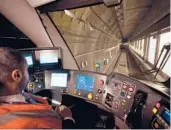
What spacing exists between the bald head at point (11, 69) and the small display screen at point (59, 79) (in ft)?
5.24

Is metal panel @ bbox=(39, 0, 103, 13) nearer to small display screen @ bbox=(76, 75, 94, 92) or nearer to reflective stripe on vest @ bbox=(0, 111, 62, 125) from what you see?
small display screen @ bbox=(76, 75, 94, 92)

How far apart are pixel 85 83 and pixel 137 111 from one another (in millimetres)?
971

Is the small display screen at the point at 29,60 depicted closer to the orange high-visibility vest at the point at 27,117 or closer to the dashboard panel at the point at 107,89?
the dashboard panel at the point at 107,89

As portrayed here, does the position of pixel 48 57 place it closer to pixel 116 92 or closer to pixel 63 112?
pixel 116 92

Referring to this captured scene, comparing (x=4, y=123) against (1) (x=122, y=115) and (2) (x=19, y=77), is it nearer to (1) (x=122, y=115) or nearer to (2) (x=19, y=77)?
(2) (x=19, y=77)

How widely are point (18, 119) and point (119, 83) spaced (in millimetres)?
1401

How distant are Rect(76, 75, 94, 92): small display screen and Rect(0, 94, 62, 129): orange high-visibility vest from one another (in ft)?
4.60

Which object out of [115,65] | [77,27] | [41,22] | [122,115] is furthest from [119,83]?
[115,65]

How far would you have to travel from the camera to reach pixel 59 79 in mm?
3156

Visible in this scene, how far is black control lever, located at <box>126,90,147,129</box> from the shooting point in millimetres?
2038

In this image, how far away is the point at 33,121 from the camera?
4.22 ft

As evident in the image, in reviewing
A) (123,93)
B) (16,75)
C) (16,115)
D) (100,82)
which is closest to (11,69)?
(16,75)

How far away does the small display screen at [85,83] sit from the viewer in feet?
9.25

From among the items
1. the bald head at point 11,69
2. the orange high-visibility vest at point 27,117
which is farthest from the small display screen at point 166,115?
the bald head at point 11,69
